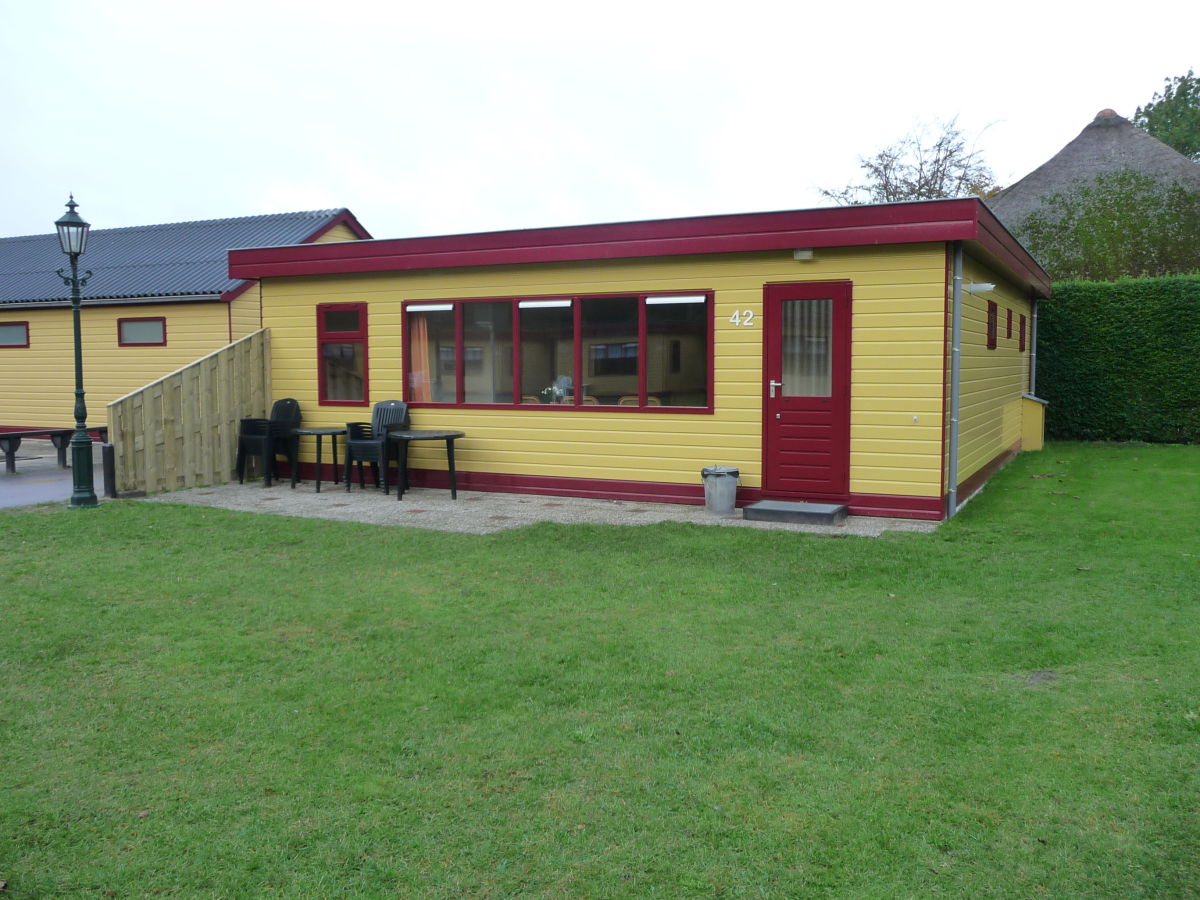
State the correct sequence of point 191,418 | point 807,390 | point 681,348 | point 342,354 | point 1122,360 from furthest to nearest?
point 1122,360
point 342,354
point 191,418
point 681,348
point 807,390

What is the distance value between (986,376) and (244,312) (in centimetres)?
1139

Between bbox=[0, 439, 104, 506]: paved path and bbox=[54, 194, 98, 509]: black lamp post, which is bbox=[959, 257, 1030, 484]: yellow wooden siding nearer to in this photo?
bbox=[54, 194, 98, 509]: black lamp post

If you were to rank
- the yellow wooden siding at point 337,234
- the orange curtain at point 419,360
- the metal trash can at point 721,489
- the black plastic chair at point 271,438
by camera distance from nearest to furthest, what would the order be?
the metal trash can at point 721,489 < the orange curtain at point 419,360 < the black plastic chair at point 271,438 < the yellow wooden siding at point 337,234

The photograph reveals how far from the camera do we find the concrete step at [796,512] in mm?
8344

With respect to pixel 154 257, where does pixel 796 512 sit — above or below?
below

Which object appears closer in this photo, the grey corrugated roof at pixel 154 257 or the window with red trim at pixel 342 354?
the window with red trim at pixel 342 354

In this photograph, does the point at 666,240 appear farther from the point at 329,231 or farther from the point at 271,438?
the point at 329,231

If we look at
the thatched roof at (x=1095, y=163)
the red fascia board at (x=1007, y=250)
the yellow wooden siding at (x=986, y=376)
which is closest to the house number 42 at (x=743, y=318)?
the yellow wooden siding at (x=986, y=376)

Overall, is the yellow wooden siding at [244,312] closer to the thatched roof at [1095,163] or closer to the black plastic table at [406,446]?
the black plastic table at [406,446]

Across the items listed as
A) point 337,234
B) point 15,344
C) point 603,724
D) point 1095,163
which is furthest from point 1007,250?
point 1095,163

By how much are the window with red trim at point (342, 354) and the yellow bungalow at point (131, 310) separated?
497 cm

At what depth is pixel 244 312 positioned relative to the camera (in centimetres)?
1598

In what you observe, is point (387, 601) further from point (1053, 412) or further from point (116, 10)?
point (1053, 412)

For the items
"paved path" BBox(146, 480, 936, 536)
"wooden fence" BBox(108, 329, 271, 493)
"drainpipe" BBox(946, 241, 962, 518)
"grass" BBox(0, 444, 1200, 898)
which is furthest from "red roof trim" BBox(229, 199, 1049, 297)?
"grass" BBox(0, 444, 1200, 898)
